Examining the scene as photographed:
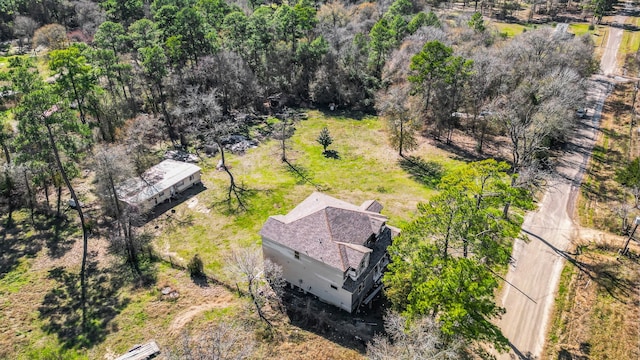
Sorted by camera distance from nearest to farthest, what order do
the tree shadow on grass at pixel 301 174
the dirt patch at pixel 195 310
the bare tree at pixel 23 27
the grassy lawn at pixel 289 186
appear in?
the dirt patch at pixel 195 310 → the grassy lawn at pixel 289 186 → the tree shadow on grass at pixel 301 174 → the bare tree at pixel 23 27

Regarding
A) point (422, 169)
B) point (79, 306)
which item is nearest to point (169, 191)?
point (79, 306)

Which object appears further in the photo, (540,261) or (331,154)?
(331,154)

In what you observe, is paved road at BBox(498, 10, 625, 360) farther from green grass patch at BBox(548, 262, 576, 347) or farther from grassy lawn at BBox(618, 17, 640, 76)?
grassy lawn at BBox(618, 17, 640, 76)

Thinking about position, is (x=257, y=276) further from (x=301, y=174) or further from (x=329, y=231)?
(x=301, y=174)

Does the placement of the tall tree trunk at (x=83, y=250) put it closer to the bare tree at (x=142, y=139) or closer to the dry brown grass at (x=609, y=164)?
the bare tree at (x=142, y=139)

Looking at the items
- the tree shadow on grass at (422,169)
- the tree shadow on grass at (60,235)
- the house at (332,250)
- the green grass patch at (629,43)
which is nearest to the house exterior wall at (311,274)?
the house at (332,250)

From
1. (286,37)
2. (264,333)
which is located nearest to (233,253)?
(264,333)
